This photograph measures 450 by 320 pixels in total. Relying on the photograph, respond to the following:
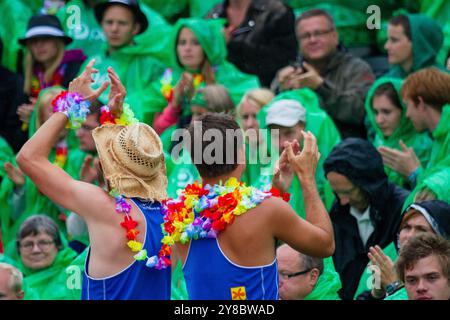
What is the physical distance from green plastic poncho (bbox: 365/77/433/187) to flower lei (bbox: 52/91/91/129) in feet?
10.2

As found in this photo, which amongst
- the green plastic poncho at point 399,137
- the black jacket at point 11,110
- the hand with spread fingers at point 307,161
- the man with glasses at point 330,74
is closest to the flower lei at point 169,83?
the man with glasses at point 330,74

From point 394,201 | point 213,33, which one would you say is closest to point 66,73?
point 213,33

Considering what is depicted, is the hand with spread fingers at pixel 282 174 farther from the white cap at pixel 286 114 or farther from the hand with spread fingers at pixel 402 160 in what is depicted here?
the white cap at pixel 286 114

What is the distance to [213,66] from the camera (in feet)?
30.8

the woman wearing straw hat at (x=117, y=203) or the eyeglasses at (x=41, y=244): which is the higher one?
the woman wearing straw hat at (x=117, y=203)

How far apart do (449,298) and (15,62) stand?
581 cm

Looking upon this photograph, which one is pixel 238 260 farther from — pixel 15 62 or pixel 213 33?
pixel 15 62

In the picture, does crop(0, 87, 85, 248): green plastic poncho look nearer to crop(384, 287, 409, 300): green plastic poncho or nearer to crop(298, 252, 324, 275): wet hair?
crop(298, 252, 324, 275): wet hair

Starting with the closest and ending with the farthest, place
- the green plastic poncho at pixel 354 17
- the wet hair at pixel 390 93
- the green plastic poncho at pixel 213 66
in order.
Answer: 1. the wet hair at pixel 390 93
2. the green plastic poncho at pixel 213 66
3. the green plastic poncho at pixel 354 17

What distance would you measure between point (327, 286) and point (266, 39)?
3074mm

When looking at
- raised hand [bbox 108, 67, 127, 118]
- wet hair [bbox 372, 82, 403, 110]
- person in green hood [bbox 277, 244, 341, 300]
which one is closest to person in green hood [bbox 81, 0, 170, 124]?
wet hair [bbox 372, 82, 403, 110]

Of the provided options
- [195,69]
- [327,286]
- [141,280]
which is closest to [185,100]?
[195,69]

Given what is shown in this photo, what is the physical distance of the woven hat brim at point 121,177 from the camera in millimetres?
5516

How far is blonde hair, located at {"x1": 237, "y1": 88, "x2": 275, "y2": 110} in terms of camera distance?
8.77m
